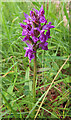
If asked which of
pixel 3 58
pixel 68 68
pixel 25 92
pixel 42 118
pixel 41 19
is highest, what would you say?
pixel 41 19

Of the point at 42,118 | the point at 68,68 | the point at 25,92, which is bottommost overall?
the point at 42,118

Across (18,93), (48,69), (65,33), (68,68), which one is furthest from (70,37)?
(18,93)

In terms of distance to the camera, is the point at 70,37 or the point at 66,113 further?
the point at 70,37

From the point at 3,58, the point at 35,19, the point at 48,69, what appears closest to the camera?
the point at 35,19

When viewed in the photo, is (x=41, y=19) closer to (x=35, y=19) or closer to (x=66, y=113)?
(x=35, y=19)

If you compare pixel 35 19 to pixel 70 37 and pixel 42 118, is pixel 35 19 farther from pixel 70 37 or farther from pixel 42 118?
pixel 70 37

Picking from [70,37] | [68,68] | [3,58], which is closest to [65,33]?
[70,37]

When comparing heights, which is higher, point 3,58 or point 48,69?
point 3,58

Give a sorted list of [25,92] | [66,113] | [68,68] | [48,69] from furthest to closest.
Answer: [68,68] < [48,69] < [25,92] < [66,113]

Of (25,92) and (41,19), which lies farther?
(25,92)

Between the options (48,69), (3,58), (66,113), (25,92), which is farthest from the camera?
(3,58)
